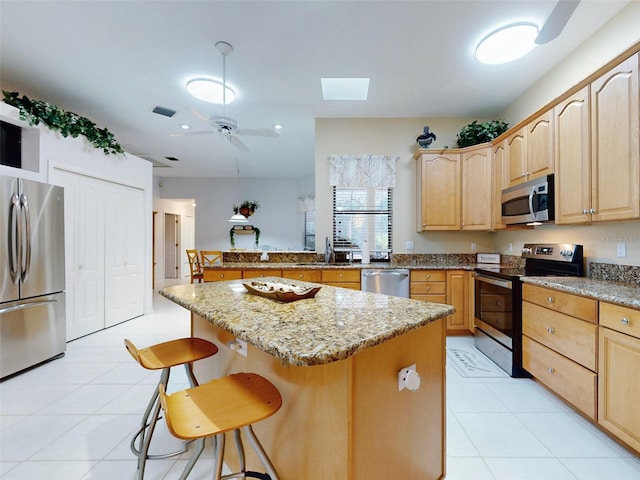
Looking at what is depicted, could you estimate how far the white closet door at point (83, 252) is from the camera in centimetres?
323

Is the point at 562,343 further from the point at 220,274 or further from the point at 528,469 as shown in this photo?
the point at 220,274

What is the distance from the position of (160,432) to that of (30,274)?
1.98 meters

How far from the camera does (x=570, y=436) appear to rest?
1727 mm

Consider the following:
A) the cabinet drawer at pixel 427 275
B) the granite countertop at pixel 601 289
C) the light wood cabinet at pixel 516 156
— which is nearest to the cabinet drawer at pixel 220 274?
the cabinet drawer at pixel 427 275

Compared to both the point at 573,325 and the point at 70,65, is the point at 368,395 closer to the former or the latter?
the point at 573,325

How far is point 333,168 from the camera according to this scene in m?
3.93

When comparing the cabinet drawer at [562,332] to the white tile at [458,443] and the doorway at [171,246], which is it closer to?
the white tile at [458,443]

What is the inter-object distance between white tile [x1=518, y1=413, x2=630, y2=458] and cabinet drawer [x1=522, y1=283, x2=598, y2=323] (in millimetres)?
692

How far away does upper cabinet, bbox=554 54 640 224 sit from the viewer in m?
1.74

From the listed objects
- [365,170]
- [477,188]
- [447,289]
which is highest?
[365,170]

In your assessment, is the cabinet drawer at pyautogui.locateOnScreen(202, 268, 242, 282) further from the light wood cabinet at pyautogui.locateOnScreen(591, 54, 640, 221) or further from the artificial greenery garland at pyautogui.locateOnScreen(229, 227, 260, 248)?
the artificial greenery garland at pyautogui.locateOnScreen(229, 227, 260, 248)

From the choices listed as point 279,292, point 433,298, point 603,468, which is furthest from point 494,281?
point 279,292

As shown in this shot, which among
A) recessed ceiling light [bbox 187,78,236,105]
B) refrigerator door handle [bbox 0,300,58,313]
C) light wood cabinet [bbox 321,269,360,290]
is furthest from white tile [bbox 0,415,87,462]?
recessed ceiling light [bbox 187,78,236,105]

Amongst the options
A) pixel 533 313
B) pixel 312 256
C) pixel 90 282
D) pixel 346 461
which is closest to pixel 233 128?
pixel 312 256
